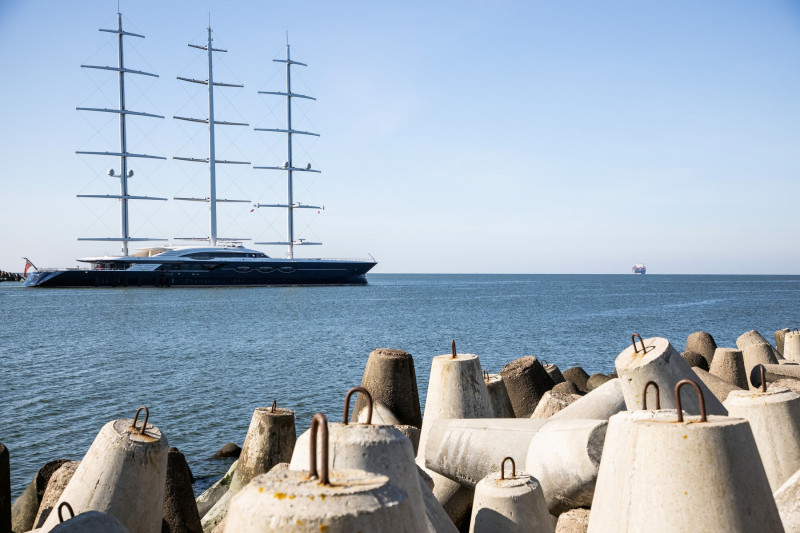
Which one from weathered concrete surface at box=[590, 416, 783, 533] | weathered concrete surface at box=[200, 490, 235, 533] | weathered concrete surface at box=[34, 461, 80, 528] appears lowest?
weathered concrete surface at box=[200, 490, 235, 533]

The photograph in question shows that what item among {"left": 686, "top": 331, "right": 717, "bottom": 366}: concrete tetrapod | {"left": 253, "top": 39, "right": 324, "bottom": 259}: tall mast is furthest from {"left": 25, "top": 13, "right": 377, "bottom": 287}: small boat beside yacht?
{"left": 686, "top": 331, "right": 717, "bottom": 366}: concrete tetrapod

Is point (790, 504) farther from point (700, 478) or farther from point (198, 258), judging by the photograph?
point (198, 258)

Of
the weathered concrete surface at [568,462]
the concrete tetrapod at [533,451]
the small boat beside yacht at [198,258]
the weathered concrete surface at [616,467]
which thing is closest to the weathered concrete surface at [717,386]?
the concrete tetrapod at [533,451]

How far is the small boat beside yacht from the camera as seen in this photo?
219ft

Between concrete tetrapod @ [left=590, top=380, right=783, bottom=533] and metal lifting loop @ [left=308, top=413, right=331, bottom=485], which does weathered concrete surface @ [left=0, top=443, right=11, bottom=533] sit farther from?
concrete tetrapod @ [left=590, top=380, right=783, bottom=533]

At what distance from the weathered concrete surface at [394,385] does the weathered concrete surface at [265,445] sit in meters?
0.93

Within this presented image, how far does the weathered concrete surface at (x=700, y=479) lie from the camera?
2881mm

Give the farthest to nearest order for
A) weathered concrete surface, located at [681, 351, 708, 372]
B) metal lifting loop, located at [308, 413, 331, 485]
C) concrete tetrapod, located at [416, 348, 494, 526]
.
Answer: weathered concrete surface, located at [681, 351, 708, 372], concrete tetrapod, located at [416, 348, 494, 526], metal lifting loop, located at [308, 413, 331, 485]

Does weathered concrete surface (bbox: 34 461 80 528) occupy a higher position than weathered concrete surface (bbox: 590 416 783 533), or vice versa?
weathered concrete surface (bbox: 590 416 783 533)

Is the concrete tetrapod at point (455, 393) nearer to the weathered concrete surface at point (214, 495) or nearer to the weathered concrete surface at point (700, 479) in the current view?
the weathered concrete surface at point (214, 495)

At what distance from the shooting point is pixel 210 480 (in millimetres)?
9836

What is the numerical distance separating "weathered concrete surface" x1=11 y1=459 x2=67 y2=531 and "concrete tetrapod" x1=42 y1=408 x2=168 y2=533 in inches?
80.7

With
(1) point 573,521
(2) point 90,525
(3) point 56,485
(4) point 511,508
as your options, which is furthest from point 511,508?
(3) point 56,485

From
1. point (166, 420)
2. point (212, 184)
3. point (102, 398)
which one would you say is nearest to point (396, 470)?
point (166, 420)
